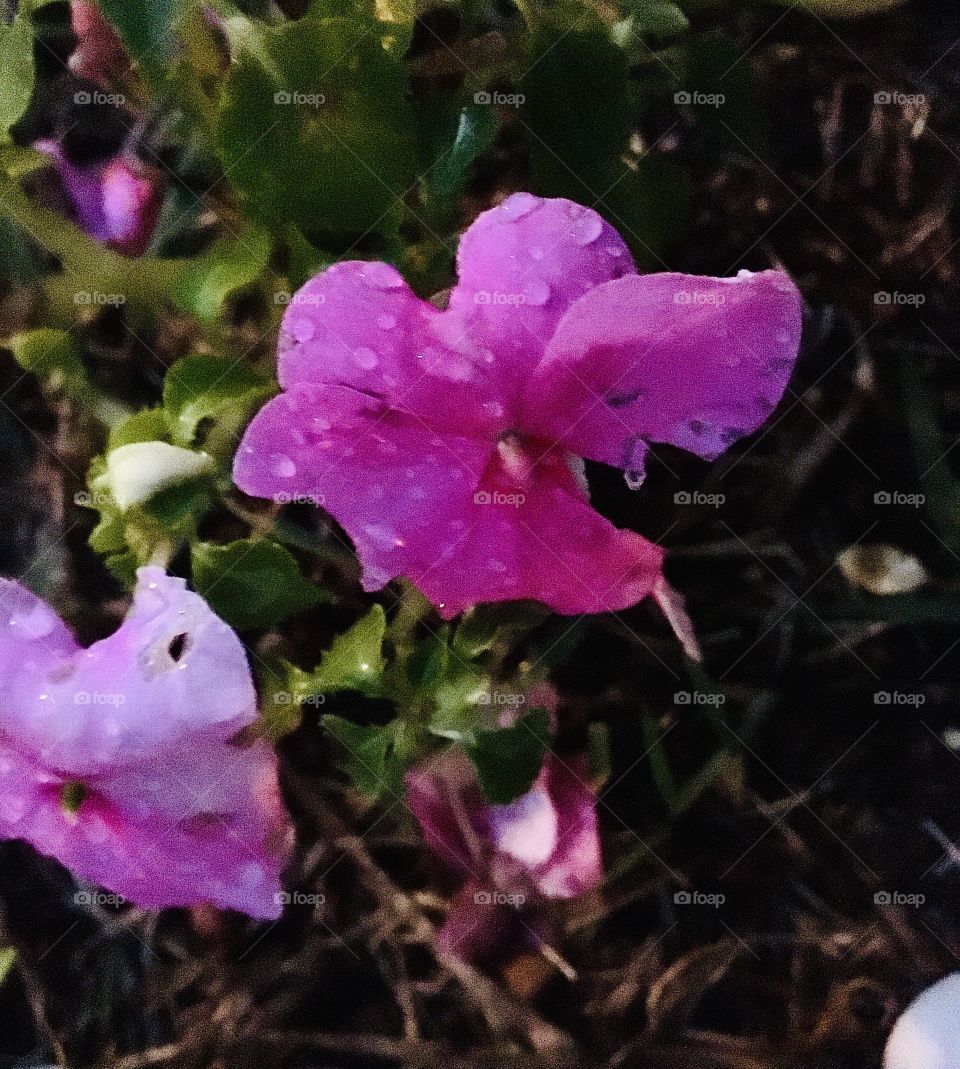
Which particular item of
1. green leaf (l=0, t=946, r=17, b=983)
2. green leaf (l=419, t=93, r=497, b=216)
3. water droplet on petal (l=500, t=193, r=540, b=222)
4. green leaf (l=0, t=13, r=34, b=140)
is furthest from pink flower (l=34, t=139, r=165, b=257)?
green leaf (l=0, t=946, r=17, b=983)

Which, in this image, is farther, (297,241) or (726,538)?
(726,538)

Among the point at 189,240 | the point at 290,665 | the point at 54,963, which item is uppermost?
the point at 189,240

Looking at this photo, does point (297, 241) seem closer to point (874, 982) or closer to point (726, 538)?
point (726, 538)

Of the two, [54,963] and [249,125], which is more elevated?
[249,125]

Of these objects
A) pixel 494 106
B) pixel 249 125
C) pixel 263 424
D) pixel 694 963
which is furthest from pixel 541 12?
pixel 694 963

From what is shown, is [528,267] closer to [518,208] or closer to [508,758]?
[518,208]

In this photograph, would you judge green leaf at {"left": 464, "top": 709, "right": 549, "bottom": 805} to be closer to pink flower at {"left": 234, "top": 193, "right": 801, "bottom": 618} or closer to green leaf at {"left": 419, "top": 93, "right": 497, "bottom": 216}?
pink flower at {"left": 234, "top": 193, "right": 801, "bottom": 618}
